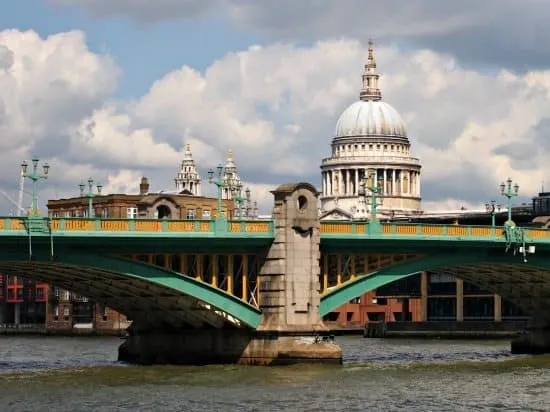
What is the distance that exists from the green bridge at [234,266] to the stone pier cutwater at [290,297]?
0.06m

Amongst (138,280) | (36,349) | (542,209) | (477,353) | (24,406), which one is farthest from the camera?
(542,209)

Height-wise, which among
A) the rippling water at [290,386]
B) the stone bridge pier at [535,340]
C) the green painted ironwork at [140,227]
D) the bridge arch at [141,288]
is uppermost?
the green painted ironwork at [140,227]

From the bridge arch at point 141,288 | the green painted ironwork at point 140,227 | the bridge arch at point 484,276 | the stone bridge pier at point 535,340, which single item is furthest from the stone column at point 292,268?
the stone bridge pier at point 535,340

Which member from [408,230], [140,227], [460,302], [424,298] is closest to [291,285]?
[408,230]

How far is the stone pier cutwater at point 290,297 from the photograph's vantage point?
92.4 m

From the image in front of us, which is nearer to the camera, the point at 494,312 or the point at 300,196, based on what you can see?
the point at 300,196

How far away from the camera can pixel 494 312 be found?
181 metres

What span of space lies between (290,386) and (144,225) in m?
13.3

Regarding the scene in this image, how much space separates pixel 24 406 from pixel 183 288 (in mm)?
18681

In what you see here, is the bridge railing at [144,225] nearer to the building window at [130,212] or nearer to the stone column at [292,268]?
the stone column at [292,268]

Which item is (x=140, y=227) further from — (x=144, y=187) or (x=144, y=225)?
(x=144, y=187)

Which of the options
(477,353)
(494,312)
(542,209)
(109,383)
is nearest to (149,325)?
(109,383)

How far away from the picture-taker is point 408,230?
9956cm

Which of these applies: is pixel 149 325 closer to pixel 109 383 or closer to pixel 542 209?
pixel 109 383
